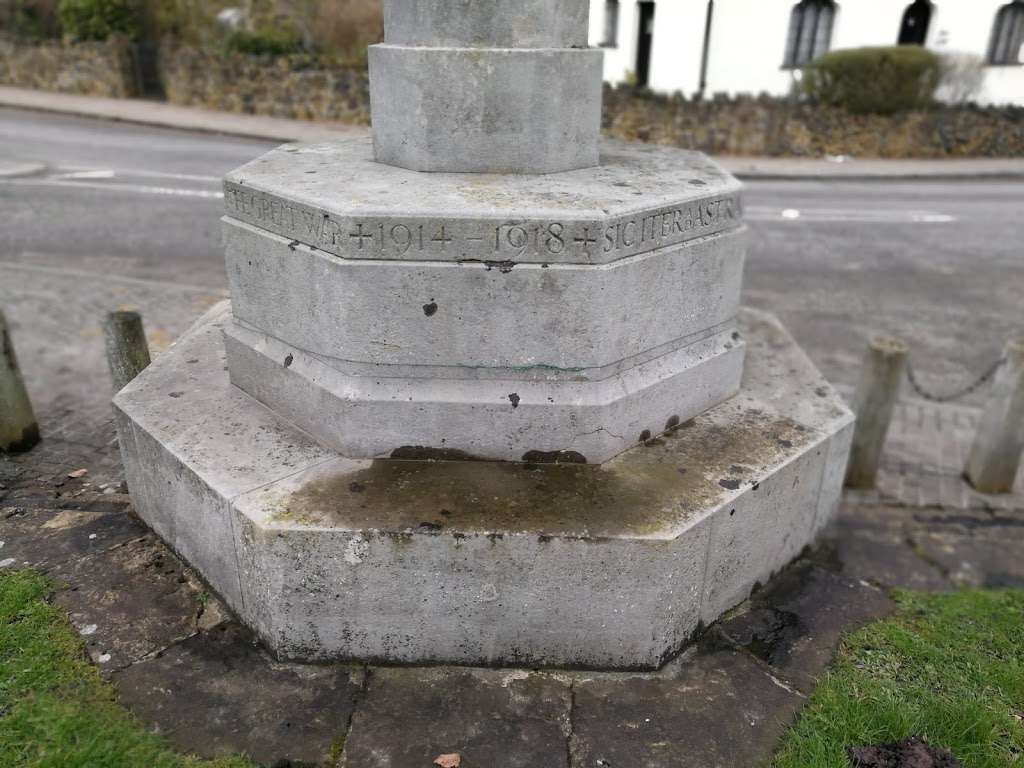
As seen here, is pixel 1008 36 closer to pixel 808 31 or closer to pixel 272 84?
pixel 808 31

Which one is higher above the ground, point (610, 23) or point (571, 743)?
point (610, 23)

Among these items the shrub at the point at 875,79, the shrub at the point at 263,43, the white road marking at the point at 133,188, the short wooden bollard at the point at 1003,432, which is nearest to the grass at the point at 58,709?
the short wooden bollard at the point at 1003,432

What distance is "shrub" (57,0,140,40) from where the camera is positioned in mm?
25688

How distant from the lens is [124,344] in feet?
17.7

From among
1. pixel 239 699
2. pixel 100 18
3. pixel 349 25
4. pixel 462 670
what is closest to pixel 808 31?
pixel 349 25

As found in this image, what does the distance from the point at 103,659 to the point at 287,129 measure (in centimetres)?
1998

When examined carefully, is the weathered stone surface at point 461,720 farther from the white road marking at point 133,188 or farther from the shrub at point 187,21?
the shrub at point 187,21

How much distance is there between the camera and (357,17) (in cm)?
2361

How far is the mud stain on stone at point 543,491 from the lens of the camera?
3.34 metres

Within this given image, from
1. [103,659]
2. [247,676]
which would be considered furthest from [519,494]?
[103,659]

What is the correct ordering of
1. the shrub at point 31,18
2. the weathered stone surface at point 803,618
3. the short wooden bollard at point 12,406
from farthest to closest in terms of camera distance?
the shrub at point 31,18
the short wooden bollard at point 12,406
the weathered stone surface at point 803,618

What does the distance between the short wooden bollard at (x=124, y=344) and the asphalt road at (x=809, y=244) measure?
3.68 meters

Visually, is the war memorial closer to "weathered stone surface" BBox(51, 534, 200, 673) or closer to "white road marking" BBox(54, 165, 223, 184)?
"weathered stone surface" BBox(51, 534, 200, 673)

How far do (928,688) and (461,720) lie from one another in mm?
1894
